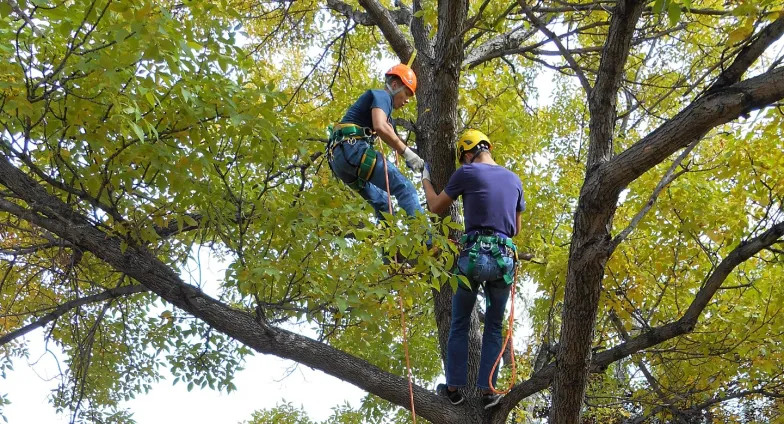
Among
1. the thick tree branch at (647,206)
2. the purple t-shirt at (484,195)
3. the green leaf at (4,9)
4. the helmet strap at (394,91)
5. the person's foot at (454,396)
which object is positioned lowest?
the person's foot at (454,396)

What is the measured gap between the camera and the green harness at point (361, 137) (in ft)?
15.4

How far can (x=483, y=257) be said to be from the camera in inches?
160

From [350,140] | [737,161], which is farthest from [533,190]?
[350,140]

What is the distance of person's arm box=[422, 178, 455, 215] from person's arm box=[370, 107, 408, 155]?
A: 0.31 meters

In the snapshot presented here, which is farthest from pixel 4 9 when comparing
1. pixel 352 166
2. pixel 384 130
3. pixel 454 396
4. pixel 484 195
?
pixel 454 396

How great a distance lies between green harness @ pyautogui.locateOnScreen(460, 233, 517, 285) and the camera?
408cm

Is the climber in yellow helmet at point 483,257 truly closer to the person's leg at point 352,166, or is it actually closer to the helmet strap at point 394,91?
the person's leg at point 352,166

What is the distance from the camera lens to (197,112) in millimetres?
3715

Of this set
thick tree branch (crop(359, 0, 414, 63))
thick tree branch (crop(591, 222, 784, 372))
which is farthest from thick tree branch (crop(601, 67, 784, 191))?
thick tree branch (crop(359, 0, 414, 63))

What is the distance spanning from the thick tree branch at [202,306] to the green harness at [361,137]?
1225 millimetres

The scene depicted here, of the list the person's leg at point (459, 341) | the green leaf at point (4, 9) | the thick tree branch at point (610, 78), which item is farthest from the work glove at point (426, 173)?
the green leaf at point (4, 9)

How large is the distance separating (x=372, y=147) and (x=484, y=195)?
3.25 feet

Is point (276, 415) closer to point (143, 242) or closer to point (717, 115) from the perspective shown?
point (143, 242)

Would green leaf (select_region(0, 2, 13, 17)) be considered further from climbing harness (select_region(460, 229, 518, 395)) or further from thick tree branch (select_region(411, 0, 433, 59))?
thick tree branch (select_region(411, 0, 433, 59))
